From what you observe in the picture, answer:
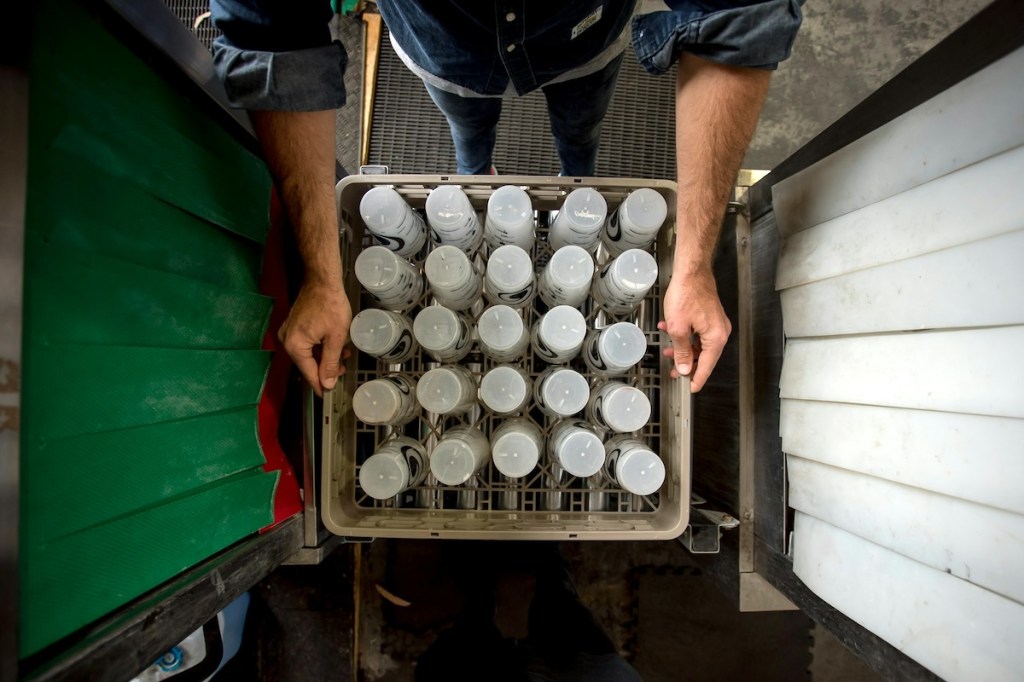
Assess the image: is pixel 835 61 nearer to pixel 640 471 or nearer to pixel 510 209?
pixel 510 209

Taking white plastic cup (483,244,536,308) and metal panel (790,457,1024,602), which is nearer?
metal panel (790,457,1024,602)

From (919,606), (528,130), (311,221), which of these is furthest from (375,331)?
(528,130)

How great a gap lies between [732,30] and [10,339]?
95 centimetres

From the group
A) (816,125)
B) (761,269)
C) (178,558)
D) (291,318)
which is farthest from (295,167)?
(816,125)

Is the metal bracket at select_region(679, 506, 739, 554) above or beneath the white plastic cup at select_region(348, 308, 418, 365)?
beneath

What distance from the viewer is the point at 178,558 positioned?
612mm

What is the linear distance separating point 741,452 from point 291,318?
930mm

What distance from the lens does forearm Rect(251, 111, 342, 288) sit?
2.46 ft

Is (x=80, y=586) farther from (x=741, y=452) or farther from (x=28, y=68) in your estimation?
(x=741, y=452)

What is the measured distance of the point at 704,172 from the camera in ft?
2.52

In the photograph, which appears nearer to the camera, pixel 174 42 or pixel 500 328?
pixel 174 42

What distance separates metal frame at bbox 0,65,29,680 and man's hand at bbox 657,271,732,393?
0.83 m

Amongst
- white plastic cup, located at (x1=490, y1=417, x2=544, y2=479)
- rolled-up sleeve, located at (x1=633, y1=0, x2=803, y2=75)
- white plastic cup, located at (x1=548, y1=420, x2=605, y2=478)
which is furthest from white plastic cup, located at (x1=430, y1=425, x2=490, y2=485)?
rolled-up sleeve, located at (x1=633, y1=0, x2=803, y2=75)

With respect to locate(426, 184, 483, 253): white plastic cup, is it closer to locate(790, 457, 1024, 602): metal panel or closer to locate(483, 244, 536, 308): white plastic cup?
locate(483, 244, 536, 308): white plastic cup
